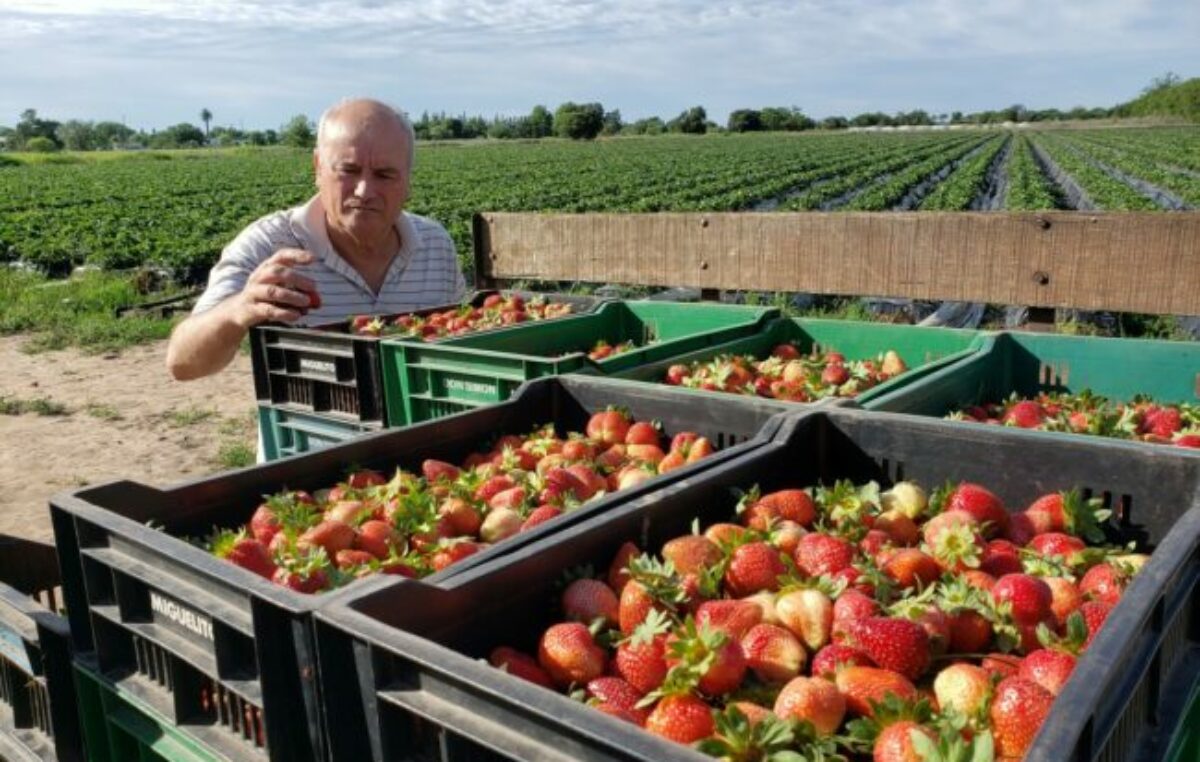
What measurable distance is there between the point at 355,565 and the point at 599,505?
47 cm

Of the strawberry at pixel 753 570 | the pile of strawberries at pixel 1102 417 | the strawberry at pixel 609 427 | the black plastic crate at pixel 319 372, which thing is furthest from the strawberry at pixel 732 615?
the black plastic crate at pixel 319 372

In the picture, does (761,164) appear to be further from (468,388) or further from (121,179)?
(468,388)

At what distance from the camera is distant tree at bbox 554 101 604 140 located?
353 ft

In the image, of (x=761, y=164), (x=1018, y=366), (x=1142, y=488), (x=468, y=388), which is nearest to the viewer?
(x=1142, y=488)

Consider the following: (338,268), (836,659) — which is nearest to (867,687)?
(836,659)

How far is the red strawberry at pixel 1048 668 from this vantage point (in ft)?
4.42

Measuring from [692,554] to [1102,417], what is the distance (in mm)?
1461

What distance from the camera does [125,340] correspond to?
10031mm

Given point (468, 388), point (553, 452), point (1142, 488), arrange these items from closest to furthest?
point (1142, 488) < point (553, 452) < point (468, 388)

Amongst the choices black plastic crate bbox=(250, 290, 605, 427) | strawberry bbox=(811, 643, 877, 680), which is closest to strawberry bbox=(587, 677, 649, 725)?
strawberry bbox=(811, 643, 877, 680)

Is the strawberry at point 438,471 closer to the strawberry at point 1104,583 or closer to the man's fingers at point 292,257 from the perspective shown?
the man's fingers at point 292,257

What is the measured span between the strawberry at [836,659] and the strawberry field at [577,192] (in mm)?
14371

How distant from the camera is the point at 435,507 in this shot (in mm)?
2119

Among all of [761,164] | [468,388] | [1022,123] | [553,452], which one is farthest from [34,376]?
[1022,123]
